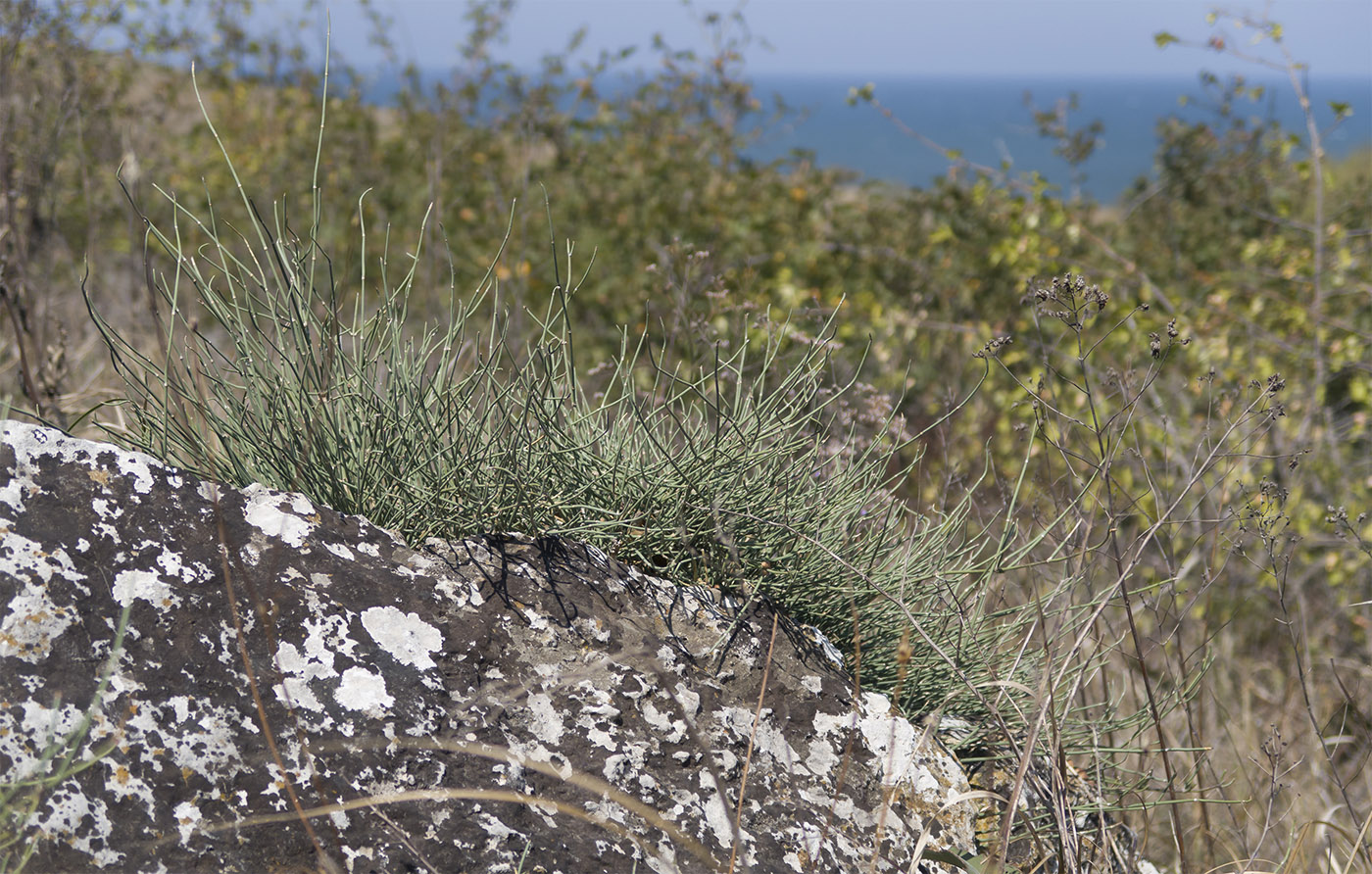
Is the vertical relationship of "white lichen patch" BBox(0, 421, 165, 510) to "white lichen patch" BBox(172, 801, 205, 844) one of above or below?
above

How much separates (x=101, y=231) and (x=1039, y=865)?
24.5 feet

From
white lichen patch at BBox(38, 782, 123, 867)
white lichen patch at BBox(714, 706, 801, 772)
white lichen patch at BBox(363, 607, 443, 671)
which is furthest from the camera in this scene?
white lichen patch at BBox(714, 706, 801, 772)

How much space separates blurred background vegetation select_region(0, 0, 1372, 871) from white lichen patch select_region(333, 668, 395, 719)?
1.60m

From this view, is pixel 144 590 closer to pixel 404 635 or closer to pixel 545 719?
pixel 404 635

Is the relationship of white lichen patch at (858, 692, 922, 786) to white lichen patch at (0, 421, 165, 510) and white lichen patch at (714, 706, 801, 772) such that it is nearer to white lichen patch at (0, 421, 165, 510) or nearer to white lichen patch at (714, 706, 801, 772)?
white lichen patch at (714, 706, 801, 772)

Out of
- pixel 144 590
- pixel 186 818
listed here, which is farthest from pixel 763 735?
pixel 144 590

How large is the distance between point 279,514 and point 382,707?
0.37 meters

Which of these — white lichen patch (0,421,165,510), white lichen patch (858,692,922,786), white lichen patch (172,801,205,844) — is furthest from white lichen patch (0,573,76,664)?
white lichen patch (858,692,922,786)

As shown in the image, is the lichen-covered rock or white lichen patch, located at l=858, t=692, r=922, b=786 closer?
the lichen-covered rock

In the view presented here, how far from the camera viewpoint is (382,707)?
138 cm

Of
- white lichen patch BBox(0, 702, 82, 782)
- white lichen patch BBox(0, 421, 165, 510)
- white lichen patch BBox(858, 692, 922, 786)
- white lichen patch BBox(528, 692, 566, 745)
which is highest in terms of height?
white lichen patch BBox(0, 421, 165, 510)

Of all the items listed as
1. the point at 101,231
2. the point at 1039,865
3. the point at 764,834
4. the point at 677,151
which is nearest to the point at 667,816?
the point at 764,834

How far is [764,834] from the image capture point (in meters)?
1.46

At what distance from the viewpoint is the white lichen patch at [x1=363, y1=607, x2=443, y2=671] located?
4.76 ft
